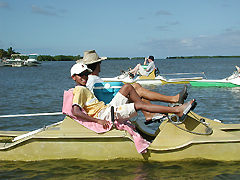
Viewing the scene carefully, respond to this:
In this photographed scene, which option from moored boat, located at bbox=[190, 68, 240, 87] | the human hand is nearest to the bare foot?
the human hand

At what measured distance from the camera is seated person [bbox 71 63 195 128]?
552 centimetres

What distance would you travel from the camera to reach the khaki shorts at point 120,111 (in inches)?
222

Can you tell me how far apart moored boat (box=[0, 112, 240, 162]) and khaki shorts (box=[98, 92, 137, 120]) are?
26cm

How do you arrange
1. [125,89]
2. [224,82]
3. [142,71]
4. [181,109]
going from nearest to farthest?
1. [181,109]
2. [125,89]
3. [224,82]
4. [142,71]

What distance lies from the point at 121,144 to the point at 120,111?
0.55m

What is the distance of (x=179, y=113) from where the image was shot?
18.1 ft

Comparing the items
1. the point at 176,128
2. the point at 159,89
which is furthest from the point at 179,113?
the point at 159,89

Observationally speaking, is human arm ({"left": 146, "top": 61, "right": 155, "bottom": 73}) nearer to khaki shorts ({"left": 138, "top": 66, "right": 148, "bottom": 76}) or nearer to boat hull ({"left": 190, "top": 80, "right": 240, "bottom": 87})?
khaki shorts ({"left": 138, "top": 66, "right": 148, "bottom": 76})

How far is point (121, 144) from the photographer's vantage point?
5520mm

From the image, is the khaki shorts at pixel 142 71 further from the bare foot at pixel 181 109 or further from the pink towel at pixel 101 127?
the bare foot at pixel 181 109

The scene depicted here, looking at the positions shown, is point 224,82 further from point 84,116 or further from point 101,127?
point 84,116

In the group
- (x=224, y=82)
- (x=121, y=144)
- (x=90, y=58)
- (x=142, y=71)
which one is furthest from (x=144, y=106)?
(x=142, y=71)

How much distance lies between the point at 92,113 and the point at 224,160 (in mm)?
2324

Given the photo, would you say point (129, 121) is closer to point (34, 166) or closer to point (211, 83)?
point (34, 166)
